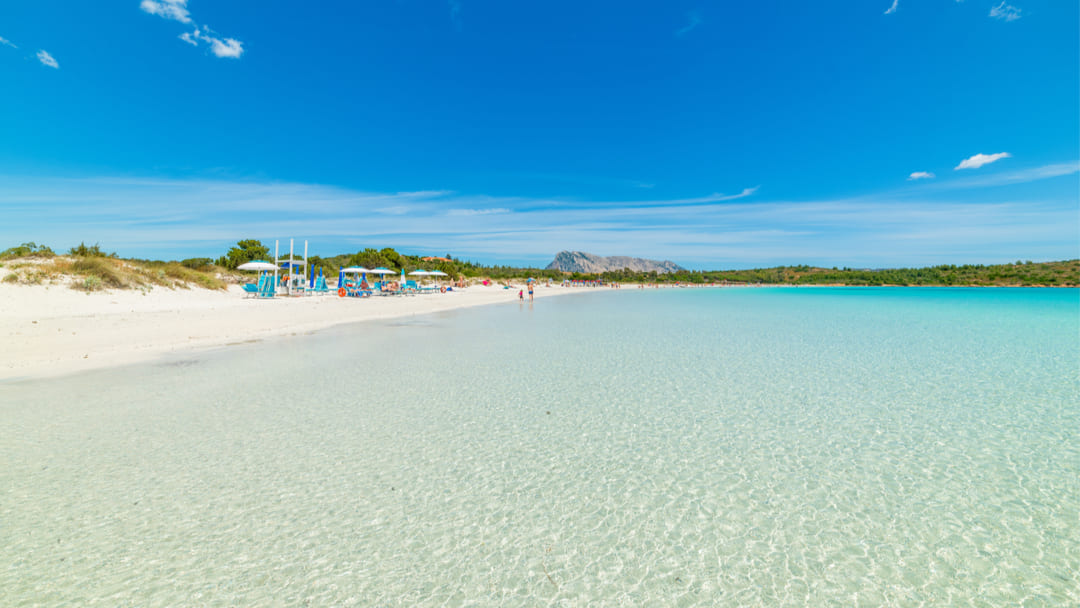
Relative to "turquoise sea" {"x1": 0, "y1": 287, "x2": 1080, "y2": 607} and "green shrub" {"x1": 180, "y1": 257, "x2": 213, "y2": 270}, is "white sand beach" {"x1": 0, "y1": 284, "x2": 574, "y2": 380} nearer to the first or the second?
"turquoise sea" {"x1": 0, "y1": 287, "x2": 1080, "y2": 607}

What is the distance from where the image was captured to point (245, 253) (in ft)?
152

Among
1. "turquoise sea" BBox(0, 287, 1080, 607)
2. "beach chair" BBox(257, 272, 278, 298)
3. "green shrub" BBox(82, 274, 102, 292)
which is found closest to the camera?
"turquoise sea" BBox(0, 287, 1080, 607)

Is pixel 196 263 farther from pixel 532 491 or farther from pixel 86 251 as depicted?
pixel 532 491

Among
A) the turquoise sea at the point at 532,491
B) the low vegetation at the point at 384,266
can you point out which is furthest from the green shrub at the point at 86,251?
the turquoise sea at the point at 532,491

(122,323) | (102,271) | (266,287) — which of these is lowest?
(122,323)

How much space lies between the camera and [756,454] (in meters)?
4.31

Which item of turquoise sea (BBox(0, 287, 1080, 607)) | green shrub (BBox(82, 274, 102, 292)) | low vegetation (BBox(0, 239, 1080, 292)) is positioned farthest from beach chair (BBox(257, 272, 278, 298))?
turquoise sea (BBox(0, 287, 1080, 607))

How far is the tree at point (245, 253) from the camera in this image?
4392 cm

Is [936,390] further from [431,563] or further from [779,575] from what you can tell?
[431,563]

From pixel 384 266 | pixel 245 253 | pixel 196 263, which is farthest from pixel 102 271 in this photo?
pixel 384 266

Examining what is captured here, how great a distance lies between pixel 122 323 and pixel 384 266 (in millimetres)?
45626

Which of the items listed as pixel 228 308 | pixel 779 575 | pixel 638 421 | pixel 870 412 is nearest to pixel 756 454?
pixel 638 421

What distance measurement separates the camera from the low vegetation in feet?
57.8

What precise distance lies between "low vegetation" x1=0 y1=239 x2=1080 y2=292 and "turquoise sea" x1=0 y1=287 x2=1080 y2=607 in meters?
15.2
